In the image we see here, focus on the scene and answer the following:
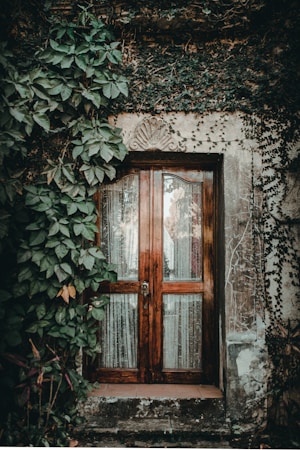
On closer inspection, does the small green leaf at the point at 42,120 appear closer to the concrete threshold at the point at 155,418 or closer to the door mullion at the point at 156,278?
the door mullion at the point at 156,278

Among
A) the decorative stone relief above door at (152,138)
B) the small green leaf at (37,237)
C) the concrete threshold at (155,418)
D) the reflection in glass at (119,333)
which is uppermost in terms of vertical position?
the decorative stone relief above door at (152,138)

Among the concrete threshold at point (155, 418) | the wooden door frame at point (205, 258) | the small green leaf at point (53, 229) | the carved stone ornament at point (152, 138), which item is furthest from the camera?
the wooden door frame at point (205, 258)

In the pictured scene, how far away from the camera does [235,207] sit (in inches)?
113

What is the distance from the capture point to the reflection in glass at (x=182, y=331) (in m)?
3.02

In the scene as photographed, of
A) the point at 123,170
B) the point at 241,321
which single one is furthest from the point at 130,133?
the point at 241,321

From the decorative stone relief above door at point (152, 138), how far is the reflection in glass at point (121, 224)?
0.33m

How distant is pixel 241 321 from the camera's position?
9.23 feet

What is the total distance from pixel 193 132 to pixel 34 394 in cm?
249

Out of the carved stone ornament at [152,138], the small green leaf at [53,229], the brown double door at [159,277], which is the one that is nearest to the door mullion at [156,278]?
the brown double door at [159,277]

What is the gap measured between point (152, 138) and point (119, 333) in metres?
1.73

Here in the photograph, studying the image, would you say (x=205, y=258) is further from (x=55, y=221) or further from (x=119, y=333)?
(x=55, y=221)

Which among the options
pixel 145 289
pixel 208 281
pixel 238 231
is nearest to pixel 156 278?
pixel 145 289

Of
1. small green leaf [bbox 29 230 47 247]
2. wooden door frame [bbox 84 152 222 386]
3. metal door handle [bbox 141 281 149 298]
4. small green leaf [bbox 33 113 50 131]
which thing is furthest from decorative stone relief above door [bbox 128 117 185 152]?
metal door handle [bbox 141 281 149 298]

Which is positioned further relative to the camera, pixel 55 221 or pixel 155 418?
pixel 155 418
